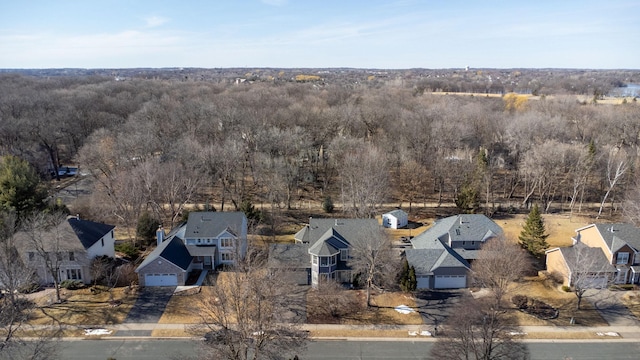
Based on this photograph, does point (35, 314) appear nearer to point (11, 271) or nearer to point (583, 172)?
point (11, 271)

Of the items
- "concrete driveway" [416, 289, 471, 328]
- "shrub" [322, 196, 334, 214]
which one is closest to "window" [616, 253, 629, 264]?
"concrete driveway" [416, 289, 471, 328]

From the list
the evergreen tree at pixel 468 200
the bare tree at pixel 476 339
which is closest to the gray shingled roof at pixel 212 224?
the bare tree at pixel 476 339

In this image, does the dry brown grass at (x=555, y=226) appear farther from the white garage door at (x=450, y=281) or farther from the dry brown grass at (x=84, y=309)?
the dry brown grass at (x=84, y=309)

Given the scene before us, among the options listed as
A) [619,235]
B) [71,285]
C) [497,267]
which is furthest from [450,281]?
[71,285]

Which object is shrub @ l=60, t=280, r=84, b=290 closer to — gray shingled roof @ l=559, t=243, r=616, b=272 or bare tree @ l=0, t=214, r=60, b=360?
bare tree @ l=0, t=214, r=60, b=360

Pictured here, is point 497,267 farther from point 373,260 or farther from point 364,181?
point 364,181

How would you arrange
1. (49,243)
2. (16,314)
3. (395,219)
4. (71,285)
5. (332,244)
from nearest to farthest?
(16,314) → (71,285) → (49,243) → (332,244) → (395,219)
